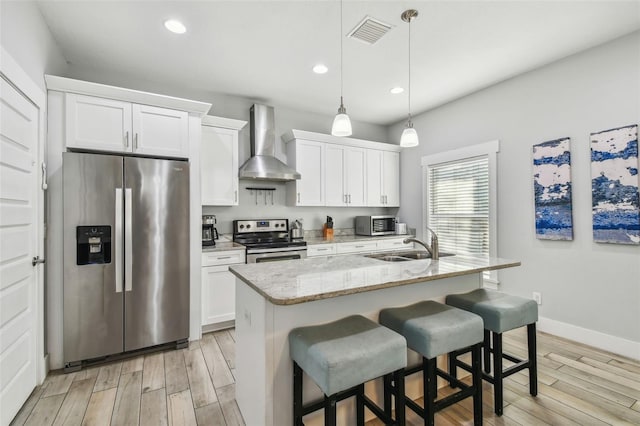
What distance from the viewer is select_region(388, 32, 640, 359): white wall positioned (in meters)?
2.61

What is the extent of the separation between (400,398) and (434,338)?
0.35 m

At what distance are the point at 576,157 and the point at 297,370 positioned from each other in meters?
3.26

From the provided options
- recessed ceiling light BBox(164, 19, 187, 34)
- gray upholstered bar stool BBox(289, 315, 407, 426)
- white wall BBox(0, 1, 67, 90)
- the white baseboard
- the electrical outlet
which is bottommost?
the white baseboard

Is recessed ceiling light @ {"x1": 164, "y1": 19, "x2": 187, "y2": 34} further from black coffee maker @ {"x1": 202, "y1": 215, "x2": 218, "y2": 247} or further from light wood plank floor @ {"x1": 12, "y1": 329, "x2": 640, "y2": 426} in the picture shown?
light wood plank floor @ {"x1": 12, "y1": 329, "x2": 640, "y2": 426}

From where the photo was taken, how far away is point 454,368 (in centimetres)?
217

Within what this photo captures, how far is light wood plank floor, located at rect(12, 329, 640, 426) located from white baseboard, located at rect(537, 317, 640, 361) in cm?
8

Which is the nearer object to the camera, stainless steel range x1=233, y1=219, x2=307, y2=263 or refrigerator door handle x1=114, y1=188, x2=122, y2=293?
refrigerator door handle x1=114, y1=188, x2=122, y2=293

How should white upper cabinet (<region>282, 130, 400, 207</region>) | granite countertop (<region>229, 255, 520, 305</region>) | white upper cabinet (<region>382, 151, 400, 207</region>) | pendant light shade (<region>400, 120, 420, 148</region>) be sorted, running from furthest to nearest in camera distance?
white upper cabinet (<region>382, 151, 400, 207</region>), white upper cabinet (<region>282, 130, 400, 207</region>), pendant light shade (<region>400, 120, 420, 148</region>), granite countertop (<region>229, 255, 520, 305</region>)

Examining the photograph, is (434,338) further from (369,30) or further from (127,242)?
(127,242)

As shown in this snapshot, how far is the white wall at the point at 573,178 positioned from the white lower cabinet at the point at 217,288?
126 inches

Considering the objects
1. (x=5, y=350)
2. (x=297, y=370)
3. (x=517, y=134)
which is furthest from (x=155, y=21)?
(x=517, y=134)

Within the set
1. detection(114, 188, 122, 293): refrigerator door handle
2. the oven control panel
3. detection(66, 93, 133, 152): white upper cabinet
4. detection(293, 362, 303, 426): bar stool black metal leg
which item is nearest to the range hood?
the oven control panel

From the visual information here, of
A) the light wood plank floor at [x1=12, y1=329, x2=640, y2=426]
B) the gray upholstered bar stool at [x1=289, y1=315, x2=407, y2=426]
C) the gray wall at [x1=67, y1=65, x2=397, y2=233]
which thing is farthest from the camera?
the gray wall at [x1=67, y1=65, x2=397, y2=233]

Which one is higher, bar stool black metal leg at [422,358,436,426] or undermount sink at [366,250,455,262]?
undermount sink at [366,250,455,262]
